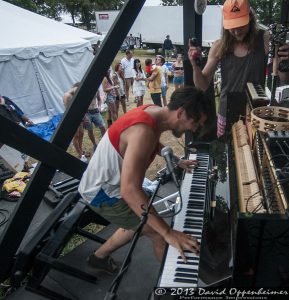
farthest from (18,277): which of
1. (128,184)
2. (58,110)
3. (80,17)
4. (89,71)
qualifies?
(80,17)

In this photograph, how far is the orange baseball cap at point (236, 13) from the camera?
2869 mm

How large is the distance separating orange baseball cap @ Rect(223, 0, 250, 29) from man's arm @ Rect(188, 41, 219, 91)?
14.8 inches

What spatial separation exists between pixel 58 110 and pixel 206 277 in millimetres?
8977

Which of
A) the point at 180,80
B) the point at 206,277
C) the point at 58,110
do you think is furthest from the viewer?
the point at 180,80

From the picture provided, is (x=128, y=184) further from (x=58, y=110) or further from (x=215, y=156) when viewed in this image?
(x=58, y=110)

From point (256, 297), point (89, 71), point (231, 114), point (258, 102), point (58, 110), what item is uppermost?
point (89, 71)

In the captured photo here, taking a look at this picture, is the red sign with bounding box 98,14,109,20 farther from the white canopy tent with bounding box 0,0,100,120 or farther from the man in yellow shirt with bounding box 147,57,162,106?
the man in yellow shirt with bounding box 147,57,162,106

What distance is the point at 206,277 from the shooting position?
1.78 meters

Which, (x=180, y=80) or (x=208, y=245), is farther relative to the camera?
(x=180, y=80)

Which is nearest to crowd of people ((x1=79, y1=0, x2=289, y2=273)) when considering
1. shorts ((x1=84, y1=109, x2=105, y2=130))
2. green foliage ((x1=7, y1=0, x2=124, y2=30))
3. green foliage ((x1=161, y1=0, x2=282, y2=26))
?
shorts ((x1=84, y1=109, x2=105, y2=130))

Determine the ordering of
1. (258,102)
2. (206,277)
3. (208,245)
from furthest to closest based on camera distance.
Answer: (258,102) → (208,245) → (206,277)

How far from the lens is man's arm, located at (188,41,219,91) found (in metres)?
3.28

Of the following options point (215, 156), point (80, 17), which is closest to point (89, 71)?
point (215, 156)

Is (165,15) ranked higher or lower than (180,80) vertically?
higher
